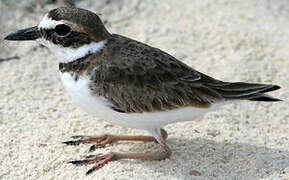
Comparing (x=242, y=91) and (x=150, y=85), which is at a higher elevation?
(x=150, y=85)

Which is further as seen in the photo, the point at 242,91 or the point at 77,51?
the point at 242,91

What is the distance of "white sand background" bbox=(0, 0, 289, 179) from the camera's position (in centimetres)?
525

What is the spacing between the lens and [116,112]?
500 cm

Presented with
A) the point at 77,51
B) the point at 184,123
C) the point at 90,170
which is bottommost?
the point at 90,170

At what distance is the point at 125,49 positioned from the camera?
203 inches

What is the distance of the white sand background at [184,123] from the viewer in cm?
525

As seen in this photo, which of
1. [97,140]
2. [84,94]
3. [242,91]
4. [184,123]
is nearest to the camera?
[84,94]

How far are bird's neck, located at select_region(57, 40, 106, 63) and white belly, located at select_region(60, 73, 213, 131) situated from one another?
17 centimetres

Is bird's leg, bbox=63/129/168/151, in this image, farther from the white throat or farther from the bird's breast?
the white throat

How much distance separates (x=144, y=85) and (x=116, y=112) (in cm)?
40

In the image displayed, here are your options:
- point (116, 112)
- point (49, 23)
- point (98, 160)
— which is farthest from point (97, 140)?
point (49, 23)

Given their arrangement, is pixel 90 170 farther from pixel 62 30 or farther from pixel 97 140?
pixel 62 30

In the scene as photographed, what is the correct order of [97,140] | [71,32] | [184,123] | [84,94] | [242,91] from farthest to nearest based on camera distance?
[184,123], [97,140], [242,91], [71,32], [84,94]

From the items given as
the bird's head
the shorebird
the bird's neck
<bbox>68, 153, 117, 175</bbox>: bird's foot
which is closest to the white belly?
the shorebird
